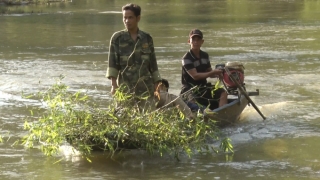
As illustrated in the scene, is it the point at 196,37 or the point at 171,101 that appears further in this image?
the point at 196,37

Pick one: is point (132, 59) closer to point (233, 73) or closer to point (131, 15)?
point (131, 15)

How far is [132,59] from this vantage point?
7.11 m

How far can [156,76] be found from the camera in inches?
288

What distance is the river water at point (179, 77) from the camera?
7.09m

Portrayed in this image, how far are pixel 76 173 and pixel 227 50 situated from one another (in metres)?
11.2

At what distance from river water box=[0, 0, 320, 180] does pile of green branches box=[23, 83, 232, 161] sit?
0.84 feet

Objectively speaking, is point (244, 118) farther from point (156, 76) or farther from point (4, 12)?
point (4, 12)

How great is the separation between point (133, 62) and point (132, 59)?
43 millimetres

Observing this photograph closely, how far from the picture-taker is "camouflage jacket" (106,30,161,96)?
7035 mm

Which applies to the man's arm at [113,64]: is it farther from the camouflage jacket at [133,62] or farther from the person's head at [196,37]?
the person's head at [196,37]

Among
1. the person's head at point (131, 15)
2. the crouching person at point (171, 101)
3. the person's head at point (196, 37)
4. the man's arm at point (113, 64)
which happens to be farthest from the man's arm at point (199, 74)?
the person's head at point (131, 15)

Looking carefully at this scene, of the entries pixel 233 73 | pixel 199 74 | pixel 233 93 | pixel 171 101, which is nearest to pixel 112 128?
pixel 171 101

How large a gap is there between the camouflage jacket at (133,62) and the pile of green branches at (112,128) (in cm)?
20

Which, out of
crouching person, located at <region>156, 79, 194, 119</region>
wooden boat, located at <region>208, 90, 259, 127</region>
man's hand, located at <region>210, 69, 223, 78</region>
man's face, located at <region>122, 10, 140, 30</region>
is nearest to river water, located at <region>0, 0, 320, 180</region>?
wooden boat, located at <region>208, 90, 259, 127</region>
